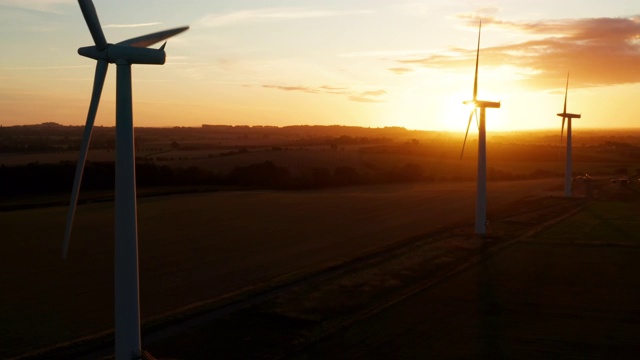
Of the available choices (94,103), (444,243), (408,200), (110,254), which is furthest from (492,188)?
(94,103)

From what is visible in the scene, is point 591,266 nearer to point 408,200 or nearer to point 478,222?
point 478,222

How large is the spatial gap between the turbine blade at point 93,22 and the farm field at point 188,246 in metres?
10.7

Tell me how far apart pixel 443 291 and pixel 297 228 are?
21747mm

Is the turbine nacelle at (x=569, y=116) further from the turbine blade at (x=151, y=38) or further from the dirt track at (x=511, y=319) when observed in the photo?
the turbine blade at (x=151, y=38)

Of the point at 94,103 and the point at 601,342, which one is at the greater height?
the point at 94,103

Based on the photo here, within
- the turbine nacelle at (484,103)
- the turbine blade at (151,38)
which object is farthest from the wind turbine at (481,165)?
the turbine blade at (151,38)

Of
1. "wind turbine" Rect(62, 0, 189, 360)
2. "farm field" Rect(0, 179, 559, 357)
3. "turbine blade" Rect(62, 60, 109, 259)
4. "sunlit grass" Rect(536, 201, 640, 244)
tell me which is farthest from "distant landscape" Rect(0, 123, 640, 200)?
"wind turbine" Rect(62, 0, 189, 360)

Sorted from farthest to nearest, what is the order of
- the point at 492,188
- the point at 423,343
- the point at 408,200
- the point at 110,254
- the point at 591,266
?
the point at 492,188, the point at 408,200, the point at 110,254, the point at 591,266, the point at 423,343

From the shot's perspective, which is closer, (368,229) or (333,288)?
(333,288)

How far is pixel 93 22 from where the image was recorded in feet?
62.0

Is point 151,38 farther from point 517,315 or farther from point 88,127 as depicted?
point 517,315

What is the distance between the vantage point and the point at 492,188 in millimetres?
91938

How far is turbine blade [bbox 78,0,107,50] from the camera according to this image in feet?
61.4

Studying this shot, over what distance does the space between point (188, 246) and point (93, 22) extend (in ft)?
88.2
